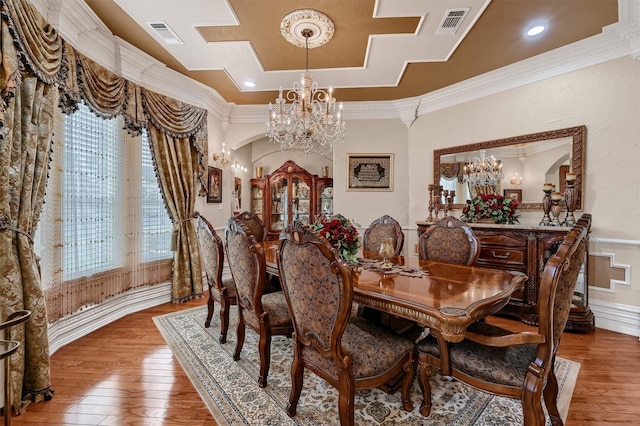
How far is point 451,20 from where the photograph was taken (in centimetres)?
240

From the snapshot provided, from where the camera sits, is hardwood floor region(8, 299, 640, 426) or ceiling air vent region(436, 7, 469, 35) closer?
hardwood floor region(8, 299, 640, 426)

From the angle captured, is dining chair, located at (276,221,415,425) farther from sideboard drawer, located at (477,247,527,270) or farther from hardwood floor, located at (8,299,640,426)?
sideboard drawer, located at (477,247,527,270)

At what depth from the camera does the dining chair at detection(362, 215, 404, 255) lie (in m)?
2.95

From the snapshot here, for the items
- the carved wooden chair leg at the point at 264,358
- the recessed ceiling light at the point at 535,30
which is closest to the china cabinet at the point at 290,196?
the recessed ceiling light at the point at 535,30

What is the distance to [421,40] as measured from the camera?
8.89 feet

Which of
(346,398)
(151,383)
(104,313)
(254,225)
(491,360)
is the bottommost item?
(151,383)

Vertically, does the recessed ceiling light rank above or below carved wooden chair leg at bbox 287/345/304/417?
above

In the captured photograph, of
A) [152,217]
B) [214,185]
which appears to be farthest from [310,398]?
[214,185]

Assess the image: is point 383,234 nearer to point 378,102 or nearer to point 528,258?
point 528,258

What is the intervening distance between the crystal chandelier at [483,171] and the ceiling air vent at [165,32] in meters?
3.58

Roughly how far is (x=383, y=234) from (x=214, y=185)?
257 cm

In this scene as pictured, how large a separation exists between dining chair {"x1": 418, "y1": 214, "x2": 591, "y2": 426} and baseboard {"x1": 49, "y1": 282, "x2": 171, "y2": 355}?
9.21ft

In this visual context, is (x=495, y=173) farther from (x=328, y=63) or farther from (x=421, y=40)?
(x=328, y=63)

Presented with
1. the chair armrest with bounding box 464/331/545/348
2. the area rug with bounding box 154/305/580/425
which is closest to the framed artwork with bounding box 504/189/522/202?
the area rug with bounding box 154/305/580/425
